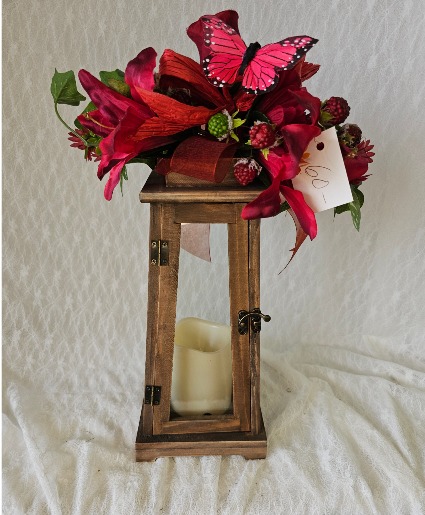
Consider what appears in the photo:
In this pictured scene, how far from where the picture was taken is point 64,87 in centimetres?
95

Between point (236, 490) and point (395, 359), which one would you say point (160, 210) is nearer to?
point (236, 490)

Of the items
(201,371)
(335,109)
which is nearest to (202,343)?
(201,371)

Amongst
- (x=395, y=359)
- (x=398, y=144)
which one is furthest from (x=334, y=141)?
(x=395, y=359)

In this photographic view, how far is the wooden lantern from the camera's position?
0.94m

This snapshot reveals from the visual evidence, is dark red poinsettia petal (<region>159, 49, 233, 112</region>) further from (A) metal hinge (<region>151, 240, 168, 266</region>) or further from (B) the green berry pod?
(A) metal hinge (<region>151, 240, 168, 266</region>)

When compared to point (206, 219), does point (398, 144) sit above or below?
above

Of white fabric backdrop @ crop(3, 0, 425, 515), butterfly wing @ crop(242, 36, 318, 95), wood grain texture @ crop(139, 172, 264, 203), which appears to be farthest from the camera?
white fabric backdrop @ crop(3, 0, 425, 515)

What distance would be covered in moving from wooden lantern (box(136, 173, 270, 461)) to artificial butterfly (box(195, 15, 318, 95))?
0.16 metres

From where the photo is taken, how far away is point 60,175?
1.34m

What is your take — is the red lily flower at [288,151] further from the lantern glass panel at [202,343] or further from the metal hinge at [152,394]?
the metal hinge at [152,394]

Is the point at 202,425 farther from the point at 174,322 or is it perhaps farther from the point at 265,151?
the point at 265,151

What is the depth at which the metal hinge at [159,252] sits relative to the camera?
98cm

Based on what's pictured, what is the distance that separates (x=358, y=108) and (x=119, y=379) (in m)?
0.81

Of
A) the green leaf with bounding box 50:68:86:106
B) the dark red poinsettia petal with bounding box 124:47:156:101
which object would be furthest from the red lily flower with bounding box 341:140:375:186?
the green leaf with bounding box 50:68:86:106
